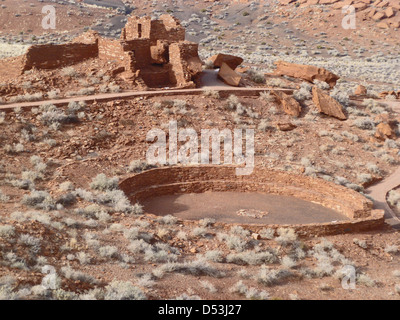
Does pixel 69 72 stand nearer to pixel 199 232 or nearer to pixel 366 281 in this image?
pixel 199 232

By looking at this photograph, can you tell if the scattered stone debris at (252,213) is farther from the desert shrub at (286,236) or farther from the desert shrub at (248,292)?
the desert shrub at (248,292)

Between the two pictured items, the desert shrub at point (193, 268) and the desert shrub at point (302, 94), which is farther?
the desert shrub at point (302, 94)

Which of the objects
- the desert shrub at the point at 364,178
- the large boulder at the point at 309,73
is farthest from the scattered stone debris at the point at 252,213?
the large boulder at the point at 309,73

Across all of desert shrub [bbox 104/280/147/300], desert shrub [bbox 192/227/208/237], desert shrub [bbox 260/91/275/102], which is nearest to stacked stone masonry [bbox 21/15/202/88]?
desert shrub [bbox 260/91/275/102]

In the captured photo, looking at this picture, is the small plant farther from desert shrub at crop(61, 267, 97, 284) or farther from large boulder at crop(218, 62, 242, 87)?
large boulder at crop(218, 62, 242, 87)

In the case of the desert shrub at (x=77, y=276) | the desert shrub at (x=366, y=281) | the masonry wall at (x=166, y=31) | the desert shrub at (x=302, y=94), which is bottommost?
the desert shrub at (x=366, y=281)

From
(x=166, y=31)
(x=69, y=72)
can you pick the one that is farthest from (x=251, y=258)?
(x=166, y=31)

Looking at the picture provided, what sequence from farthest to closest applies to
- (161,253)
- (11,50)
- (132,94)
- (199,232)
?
(11,50) < (132,94) < (199,232) < (161,253)
